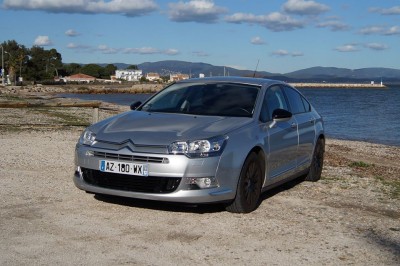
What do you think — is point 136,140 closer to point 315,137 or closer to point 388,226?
point 388,226

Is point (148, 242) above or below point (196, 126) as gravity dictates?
below

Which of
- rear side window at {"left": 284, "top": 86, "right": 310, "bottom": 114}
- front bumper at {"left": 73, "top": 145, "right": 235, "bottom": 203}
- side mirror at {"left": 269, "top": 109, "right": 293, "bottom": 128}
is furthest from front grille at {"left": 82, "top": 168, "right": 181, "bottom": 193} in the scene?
rear side window at {"left": 284, "top": 86, "right": 310, "bottom": 114}

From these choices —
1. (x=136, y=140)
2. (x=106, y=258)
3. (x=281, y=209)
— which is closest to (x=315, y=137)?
(x=281, y=209)

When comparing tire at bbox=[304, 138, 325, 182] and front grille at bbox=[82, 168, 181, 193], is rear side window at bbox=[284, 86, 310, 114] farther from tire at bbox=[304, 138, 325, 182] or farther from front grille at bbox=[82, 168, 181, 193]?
front grille at bbox=[82, 168, 181, 193]

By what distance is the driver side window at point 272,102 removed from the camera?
7322 millimetres

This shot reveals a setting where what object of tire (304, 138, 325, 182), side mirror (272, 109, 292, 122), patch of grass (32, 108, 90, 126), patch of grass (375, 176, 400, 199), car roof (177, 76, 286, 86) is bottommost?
patch of grass (32, 108, 90, 126)

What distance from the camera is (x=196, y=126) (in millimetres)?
6504

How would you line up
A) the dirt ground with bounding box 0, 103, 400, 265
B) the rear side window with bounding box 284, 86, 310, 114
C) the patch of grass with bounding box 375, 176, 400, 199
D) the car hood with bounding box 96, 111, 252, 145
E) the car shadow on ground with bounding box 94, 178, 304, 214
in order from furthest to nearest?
the patch of grass with bounding box 375, 176, 400, 199
the rear side window with bounding box 284, 86, 310, 114
the car shadow on ground with bounding box 94, 178, 304, 214
the car hood with bounding box 96, 111, 252, 145
the dirt ground with bounding box 0, 103, 400, 265

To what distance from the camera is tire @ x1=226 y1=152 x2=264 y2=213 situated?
646 centimetres

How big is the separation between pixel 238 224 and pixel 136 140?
1.39m

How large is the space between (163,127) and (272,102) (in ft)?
6.03

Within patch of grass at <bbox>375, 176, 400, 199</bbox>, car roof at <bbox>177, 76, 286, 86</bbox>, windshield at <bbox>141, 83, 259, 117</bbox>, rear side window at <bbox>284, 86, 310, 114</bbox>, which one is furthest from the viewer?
patch of grass at <bbox>375, 176, 400, 199</bbox>

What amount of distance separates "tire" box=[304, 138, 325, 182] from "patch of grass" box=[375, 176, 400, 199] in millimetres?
1110

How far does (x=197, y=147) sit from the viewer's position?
6.14 m
